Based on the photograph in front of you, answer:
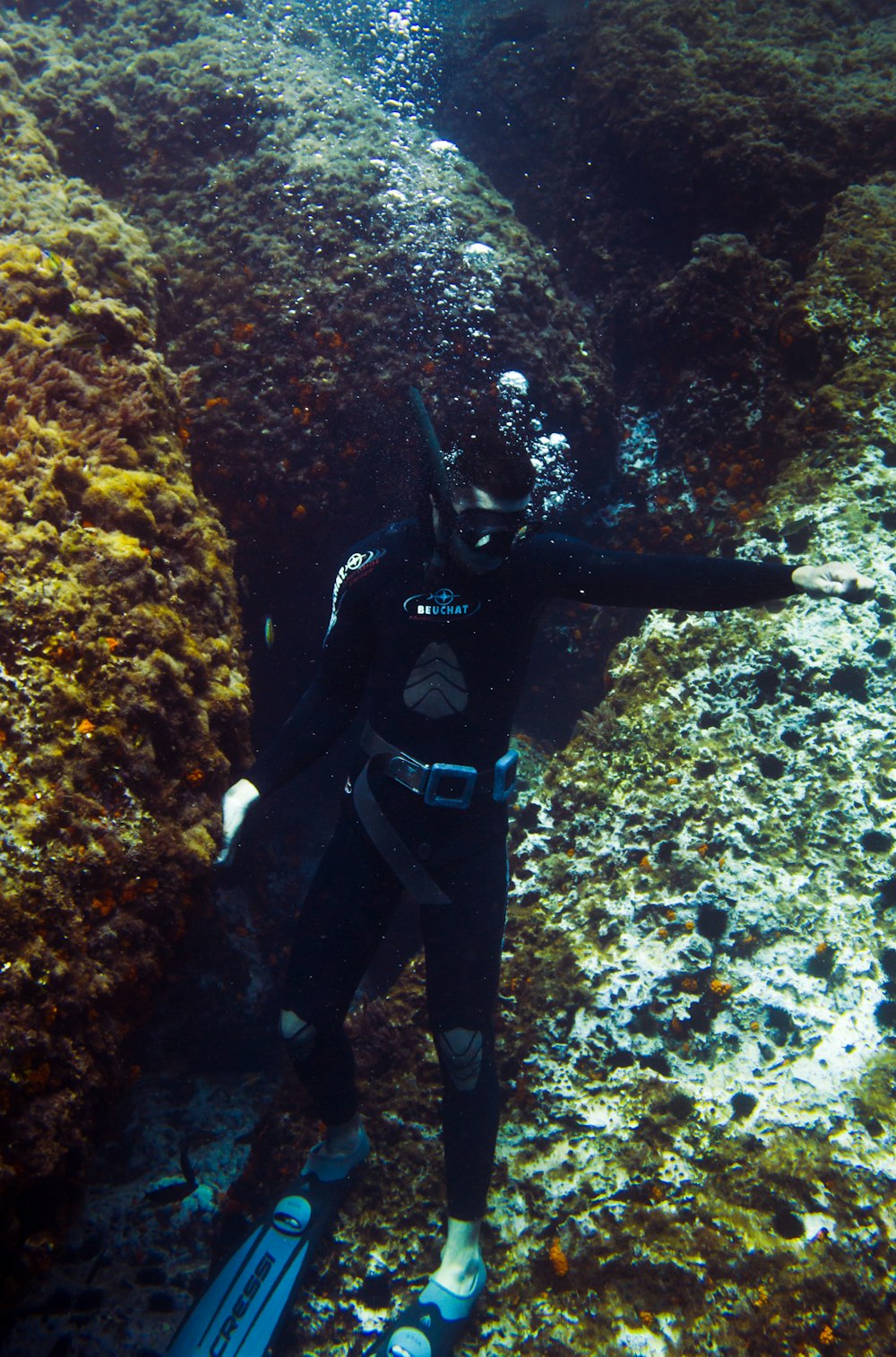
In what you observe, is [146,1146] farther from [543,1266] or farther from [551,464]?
[551,464]

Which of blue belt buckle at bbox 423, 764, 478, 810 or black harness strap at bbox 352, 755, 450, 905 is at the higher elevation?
blue belt buckle at bbox 423, 764, 478, 810

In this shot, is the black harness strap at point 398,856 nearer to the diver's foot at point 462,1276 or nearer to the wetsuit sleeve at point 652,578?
the wetsuit sleeve at point 652,578

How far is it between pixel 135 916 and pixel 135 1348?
6.41ft

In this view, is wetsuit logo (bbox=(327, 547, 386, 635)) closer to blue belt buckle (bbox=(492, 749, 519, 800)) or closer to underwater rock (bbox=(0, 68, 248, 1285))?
underwater rock (bbox=(0, 68, 248, 1285))

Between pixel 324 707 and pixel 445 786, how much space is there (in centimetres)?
81

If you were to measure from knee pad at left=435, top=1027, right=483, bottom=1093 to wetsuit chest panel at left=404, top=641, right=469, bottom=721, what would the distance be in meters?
1.42

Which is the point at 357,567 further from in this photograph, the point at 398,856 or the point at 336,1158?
the point at 336,1158

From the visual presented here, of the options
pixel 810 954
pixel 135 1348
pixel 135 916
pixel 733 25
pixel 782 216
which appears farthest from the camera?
pixel 733 25

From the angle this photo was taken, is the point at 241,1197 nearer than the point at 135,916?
No

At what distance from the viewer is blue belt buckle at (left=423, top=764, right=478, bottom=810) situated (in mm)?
2842

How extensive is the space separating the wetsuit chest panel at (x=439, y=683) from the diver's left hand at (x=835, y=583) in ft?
4.73

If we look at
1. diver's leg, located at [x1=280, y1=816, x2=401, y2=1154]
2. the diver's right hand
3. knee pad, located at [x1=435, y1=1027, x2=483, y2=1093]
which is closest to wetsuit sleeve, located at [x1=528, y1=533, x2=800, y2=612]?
diver's leg, located at [x1=280, y1=816, x2=401, y2=1154]

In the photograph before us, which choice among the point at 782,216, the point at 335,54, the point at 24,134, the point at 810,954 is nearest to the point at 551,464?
the point at 782,216

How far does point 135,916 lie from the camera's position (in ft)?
8.58
